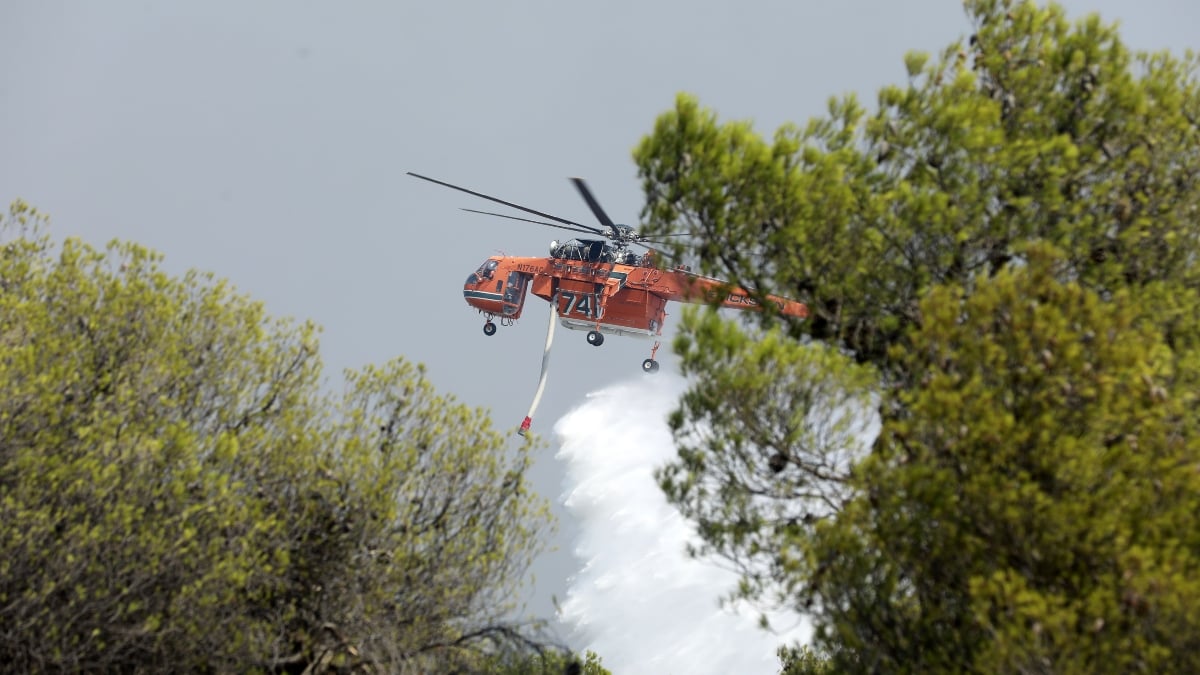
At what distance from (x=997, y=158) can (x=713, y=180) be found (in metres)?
4.63

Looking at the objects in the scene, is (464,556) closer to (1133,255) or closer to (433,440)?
(433,440)

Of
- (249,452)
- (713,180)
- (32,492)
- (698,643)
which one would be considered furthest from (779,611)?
(698,643)

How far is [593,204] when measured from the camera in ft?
162

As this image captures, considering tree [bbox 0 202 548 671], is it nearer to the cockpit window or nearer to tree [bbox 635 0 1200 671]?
tree [bbox 635 0 1200 671]

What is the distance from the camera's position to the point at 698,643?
134 meters

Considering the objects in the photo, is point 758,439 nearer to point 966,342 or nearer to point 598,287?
point 966,342

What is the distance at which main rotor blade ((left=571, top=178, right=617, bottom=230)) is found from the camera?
44625 millimetres

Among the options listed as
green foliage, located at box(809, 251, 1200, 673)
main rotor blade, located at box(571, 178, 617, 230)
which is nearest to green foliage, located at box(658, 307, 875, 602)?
green foliage, located at box(809, 251, 1200, 673)

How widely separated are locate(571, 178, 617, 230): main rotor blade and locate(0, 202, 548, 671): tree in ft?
73.0

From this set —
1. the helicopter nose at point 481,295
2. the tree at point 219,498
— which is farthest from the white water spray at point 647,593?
the tree at point 219,498

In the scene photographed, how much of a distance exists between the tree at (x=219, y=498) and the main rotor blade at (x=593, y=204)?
73.0 ft

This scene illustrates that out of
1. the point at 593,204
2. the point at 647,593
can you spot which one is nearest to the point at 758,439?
the point at 593,204

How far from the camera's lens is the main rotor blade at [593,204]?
44625 millimetres

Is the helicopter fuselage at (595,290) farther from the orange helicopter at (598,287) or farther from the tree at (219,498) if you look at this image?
the tree at (219,498)
